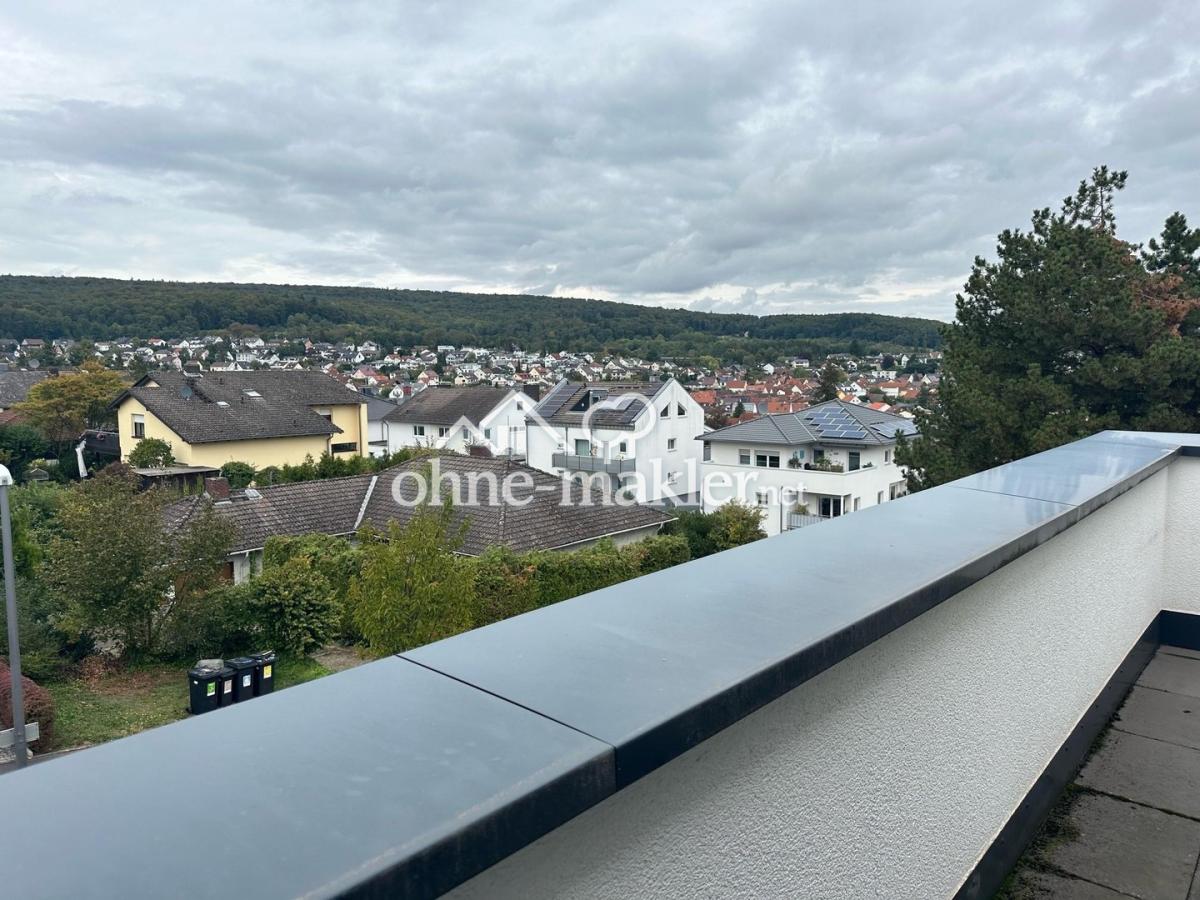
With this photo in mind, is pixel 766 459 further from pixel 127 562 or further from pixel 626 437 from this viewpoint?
pixel 127 562

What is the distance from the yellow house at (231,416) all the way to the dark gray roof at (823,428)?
Result: 17606mm

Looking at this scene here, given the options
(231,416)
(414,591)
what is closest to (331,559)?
(414,591)

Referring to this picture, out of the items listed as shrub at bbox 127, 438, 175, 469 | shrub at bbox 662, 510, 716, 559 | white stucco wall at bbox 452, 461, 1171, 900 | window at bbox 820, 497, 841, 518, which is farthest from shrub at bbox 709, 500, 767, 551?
shrub at bbox 127, 438, 175, 469

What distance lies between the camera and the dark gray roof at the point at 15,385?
4422 centimetres

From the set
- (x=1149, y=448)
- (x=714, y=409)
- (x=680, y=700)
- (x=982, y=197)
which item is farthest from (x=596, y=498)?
(x=714, y=409)

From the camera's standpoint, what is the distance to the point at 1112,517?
2828 millimetres

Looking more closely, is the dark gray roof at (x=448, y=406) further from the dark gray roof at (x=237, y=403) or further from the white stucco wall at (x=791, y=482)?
the white stucco wall at (x=791, y=482)

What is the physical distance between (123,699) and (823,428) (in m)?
23.5

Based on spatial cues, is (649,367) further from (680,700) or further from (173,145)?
(680,700)

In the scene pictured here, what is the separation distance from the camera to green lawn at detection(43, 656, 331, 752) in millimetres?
9672

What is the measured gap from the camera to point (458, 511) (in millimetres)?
16562

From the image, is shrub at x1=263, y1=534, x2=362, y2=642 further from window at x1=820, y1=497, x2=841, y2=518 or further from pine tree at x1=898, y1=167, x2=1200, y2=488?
window at x1=820, y1=497, x2=841, y2=518

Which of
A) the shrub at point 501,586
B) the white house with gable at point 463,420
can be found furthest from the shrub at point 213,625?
the white house with gable at point 463,420

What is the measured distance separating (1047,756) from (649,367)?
83.7 metres
